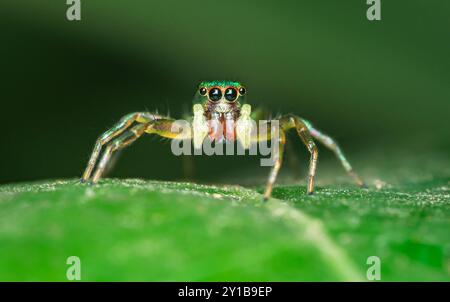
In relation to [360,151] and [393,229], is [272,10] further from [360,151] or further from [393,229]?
[393,229]

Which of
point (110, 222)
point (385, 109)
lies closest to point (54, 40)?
point (385, 109)

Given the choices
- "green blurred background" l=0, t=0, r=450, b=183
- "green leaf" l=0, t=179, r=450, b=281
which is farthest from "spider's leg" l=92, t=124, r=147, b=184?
"green blurred background" l=0, t=0, r=450, b=183

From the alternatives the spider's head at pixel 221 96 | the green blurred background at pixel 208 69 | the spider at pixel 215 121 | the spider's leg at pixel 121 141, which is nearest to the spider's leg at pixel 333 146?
the spider at pixel 215 121

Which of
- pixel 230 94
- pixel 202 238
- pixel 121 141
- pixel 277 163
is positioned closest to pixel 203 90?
pixel 230 94

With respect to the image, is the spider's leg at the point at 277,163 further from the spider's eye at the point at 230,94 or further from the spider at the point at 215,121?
the spider's eye at the point at 230,94

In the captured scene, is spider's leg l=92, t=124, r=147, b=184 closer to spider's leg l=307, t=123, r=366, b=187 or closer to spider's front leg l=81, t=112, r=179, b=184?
spider's front leg l=81, t=112, r=179, b=184

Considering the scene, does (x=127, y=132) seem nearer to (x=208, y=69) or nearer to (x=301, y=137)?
(x=301, y=137)
